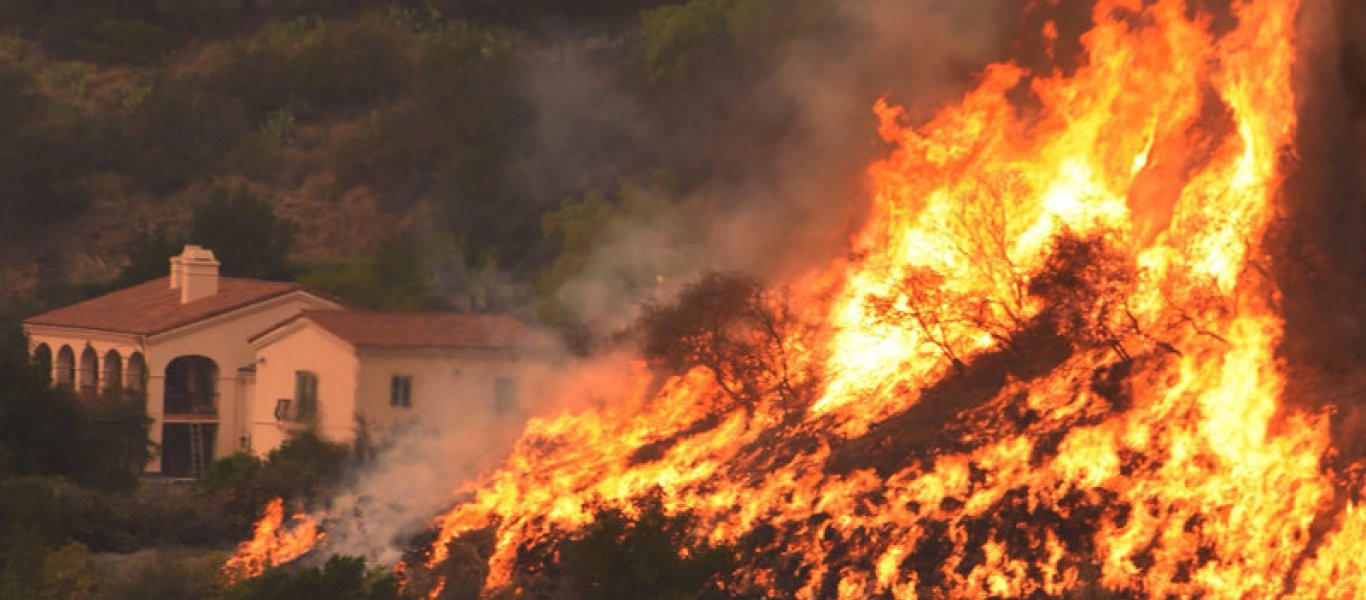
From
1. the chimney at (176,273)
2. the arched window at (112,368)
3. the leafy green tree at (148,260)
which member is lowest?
the arched window at (112,368)

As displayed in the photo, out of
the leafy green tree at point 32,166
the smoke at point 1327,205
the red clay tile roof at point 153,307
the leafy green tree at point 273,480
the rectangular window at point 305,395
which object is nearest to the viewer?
A: the smoke at point 1327,205

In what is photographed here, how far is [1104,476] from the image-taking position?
20.7 metres

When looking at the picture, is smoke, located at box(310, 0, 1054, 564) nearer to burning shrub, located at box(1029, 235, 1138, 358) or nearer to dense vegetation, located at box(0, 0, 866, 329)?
dense vegetation, located at box(0, 0, 866, 329)

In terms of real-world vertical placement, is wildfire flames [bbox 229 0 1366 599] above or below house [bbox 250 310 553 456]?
below

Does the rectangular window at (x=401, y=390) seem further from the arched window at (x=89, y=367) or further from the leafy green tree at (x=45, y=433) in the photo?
the arched window at (x=89, y=367)

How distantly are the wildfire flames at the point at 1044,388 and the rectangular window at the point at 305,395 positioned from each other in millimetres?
20295

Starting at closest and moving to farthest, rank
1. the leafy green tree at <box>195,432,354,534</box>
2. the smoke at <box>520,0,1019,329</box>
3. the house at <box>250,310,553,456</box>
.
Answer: the smoke at <box>520,0,1019,329</box> < the leafy green tree at <box>195,432,354,534</box> < the house at <box>250,310,553,456</box>

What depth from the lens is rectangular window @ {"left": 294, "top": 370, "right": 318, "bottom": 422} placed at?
45.9 m

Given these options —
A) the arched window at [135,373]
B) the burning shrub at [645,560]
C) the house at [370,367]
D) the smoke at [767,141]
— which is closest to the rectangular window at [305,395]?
the house at [370,367]

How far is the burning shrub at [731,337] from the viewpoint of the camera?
25891 millimetres

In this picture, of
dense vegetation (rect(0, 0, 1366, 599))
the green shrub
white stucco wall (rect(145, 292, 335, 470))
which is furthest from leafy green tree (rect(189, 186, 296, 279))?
the green shrub

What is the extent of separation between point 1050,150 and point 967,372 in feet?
8.08

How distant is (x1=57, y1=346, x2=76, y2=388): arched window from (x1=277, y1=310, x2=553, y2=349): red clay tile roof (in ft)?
32.8

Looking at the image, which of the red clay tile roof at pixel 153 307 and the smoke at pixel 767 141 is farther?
the red clay tile roof at pixel 153 307
